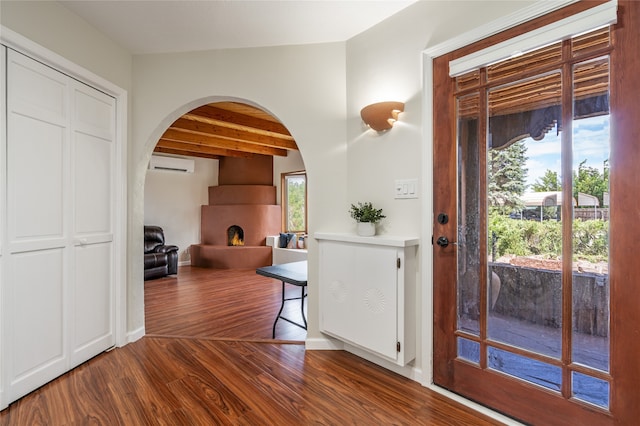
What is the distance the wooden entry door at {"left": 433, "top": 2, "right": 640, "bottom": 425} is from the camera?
1.29m

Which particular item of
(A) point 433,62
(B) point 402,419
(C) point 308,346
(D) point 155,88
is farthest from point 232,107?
(B) point 402,419

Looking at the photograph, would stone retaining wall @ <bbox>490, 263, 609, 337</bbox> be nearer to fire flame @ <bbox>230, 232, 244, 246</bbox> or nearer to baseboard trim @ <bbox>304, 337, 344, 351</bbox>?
baseboard trim @ <bbox>304, 337, 344, 351</bbox>

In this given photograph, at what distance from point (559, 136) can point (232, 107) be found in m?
3.53

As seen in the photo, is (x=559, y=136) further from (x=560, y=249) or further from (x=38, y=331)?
(x=38, y=331)

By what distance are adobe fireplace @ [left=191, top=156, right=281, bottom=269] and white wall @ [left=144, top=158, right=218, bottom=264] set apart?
0.18 metres

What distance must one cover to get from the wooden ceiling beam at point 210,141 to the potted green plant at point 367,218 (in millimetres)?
3437

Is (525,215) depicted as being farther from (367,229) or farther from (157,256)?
(157,256)

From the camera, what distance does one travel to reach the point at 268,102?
250cm

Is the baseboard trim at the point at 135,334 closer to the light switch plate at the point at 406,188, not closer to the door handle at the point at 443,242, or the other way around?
the light switch plate at the point at 406,188

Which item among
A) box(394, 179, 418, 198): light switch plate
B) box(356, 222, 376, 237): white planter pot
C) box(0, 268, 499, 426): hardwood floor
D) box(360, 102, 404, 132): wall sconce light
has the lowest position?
box(0, 268, 499, 426): hardwood floor

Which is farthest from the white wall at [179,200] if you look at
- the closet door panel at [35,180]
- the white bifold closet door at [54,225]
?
the closet door panel at [35,180]

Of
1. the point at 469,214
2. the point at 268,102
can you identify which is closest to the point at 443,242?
the point at 469,214

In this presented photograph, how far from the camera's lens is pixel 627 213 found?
50.1 inches

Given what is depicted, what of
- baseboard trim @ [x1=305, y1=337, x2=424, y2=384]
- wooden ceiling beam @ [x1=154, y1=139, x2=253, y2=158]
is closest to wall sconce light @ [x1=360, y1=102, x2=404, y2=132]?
baseboard trim @ [x1=305, y1=337, x2=424, y2=384]
